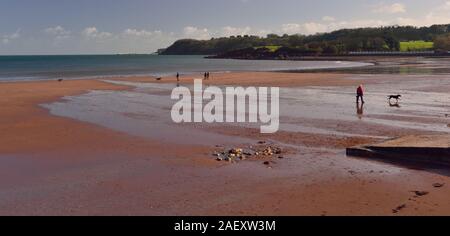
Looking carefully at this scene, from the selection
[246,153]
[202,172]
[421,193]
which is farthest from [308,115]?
[421,193]

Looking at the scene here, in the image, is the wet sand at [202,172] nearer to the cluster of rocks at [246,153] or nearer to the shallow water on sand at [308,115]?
the shallow water on sand at [308,115]

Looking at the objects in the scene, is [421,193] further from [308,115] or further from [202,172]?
[308,115]

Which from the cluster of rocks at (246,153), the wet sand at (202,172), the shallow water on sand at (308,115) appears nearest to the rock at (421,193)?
the wet sand at (202,172)

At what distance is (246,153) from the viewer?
49.4ft

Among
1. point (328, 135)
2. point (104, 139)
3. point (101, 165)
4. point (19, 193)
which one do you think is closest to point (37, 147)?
point (104, 139)

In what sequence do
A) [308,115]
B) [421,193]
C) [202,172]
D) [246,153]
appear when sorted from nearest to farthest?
[421,193], [202,172], [246,153], [308,115]

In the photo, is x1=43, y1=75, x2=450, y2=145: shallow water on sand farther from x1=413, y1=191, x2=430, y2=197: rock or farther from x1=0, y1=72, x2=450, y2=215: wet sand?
x1=413, y1=191, x2=430, y2=197: rock

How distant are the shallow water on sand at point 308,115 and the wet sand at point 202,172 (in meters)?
0.11

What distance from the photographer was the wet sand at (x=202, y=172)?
10133 millimetres

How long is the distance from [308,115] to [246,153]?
29.7 ft

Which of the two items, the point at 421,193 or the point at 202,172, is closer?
the point at 421,193
